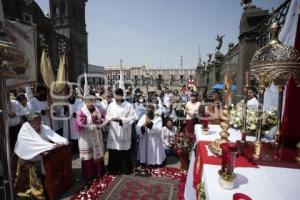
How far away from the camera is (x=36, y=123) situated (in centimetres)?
443

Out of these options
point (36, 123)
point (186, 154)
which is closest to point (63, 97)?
point (36, 123)

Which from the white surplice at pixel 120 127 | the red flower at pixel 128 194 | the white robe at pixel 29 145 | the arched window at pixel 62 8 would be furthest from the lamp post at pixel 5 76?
the arched window at pixel 62 8

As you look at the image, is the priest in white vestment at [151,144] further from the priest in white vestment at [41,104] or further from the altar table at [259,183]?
the altar table at [259,183]

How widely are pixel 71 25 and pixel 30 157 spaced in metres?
40.7

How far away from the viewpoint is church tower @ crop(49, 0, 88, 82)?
39188mm

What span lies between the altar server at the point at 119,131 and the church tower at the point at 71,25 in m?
35.0

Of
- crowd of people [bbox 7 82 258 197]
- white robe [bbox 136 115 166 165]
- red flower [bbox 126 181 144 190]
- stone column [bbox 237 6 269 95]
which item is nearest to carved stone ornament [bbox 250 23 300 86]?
crowd of people [bbox 7 82 258 197]

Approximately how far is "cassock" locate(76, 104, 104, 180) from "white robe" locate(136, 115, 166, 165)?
1.37 metres

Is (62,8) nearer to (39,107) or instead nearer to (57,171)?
(39,107)

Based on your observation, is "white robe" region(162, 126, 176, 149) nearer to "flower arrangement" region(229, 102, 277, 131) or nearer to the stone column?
the stone column

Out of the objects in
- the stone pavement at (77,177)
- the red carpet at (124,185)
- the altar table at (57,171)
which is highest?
the altar table at (57,171)

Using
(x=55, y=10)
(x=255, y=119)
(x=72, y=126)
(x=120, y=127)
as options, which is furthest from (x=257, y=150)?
(x=55, y=10)

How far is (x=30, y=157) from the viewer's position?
4.12 metres

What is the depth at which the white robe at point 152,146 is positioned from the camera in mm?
6234
